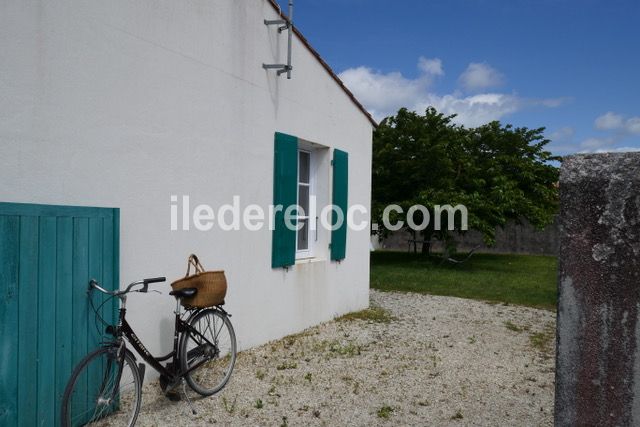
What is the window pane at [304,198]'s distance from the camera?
279 inches

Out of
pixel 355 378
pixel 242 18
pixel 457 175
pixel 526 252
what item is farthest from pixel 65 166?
pixel 526 252

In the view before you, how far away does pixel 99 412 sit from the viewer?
3.54 metres

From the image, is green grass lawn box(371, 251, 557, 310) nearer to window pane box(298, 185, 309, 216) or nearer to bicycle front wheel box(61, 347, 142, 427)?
window pane box(298, 185, 309, 216)

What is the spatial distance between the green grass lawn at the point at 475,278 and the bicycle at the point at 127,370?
23.6 feet

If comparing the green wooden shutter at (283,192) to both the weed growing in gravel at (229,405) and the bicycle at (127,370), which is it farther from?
the weed growing in gravel at (229,405)

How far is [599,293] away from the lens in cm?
185

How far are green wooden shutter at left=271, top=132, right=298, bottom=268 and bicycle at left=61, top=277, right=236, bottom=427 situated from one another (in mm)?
1616

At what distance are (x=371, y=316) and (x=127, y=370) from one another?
4.64m

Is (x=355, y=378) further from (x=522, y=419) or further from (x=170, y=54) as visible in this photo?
(x=170, y=54)

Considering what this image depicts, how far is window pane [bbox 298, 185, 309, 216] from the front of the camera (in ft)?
23.2

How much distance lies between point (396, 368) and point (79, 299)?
3.17 meters

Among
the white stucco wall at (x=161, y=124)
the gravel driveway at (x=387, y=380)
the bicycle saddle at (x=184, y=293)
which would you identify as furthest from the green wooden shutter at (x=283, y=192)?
the bicycle saddle at (x=184, y=293)

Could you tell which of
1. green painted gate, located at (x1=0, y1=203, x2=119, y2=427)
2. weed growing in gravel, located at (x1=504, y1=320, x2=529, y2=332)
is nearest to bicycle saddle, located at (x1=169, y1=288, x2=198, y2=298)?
green painted gate, located at (x1=0, y1=203, x2=119, y2=427)

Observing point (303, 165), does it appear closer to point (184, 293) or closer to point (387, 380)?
point (387, 380)
